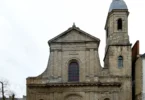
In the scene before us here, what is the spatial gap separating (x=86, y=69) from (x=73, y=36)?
3.75 meters

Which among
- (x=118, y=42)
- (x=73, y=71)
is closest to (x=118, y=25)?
(x=118, y=42)

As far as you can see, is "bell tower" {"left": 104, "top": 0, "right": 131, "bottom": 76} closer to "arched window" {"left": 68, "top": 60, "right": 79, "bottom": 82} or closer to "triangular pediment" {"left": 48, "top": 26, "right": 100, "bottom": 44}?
"triangular pediment" {"left": 48, "top": 26, "right": 100, "bottom": 44}

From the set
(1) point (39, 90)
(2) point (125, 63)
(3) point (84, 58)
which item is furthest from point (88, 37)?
(1) point (39, 90)

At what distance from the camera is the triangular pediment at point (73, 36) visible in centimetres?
3847

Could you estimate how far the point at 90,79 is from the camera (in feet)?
123

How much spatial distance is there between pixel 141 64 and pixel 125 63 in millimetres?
1845

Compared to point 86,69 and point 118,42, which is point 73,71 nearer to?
point 86,69

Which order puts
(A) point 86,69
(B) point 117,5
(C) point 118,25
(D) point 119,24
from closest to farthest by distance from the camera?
(A) point 86,69 → (C) point 118,25 → (D) point 119,24 → (B) point 117,5

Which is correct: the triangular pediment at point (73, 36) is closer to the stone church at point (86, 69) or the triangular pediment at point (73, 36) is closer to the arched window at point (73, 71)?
the stone church at point (86, 69)

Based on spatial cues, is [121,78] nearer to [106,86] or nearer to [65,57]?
[106,86]

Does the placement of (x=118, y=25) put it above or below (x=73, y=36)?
above

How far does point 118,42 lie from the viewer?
3881cm

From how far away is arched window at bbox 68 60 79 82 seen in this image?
3847 cm

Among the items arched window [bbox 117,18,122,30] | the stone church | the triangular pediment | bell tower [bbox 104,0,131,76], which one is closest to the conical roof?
bell tower [bbox 104,0,131,76]
